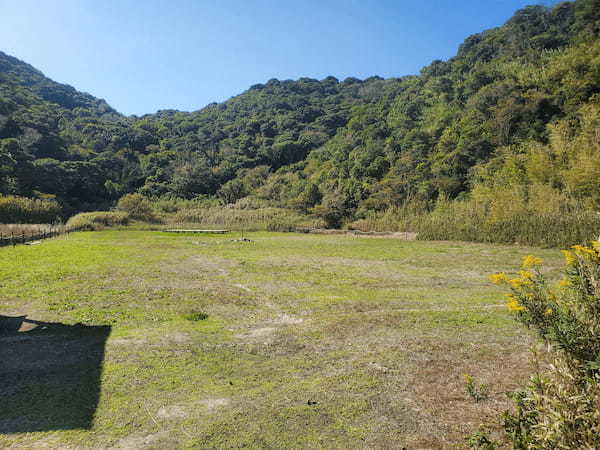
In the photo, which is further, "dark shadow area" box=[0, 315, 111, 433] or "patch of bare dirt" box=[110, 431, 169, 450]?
"dark shadow area" box=[0, 315, 111, 433]

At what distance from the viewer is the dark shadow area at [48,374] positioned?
323cm

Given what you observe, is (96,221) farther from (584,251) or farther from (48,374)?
(584,251)

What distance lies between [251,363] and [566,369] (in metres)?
3.25

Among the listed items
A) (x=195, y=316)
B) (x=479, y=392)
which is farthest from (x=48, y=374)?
(x=479, y=392)

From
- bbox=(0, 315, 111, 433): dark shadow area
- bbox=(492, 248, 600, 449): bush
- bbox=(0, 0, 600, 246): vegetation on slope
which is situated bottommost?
bbox=(0, 315, 111, 433): dark shadow area

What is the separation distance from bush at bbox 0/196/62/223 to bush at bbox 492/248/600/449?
3718 cm

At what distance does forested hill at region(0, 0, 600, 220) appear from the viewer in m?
31.0

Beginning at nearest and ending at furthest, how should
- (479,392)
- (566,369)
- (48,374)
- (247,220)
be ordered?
(566,369) → (479,392) → (48,374) → (247,220)

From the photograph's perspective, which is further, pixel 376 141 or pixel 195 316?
pixel 376 141

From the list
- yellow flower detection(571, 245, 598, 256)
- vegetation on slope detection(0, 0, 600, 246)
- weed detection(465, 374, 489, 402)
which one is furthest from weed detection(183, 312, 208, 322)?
vegetation on slope detection(0, 0, 600, 246)

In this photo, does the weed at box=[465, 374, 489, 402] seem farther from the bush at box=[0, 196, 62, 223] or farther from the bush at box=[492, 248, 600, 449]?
the bush at box=[0, 196, 62, 223]

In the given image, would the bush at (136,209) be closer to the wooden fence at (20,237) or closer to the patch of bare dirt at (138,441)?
the wooden fence at (20,237)

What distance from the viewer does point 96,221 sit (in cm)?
3434

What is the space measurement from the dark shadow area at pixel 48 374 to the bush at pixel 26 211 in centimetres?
3104
